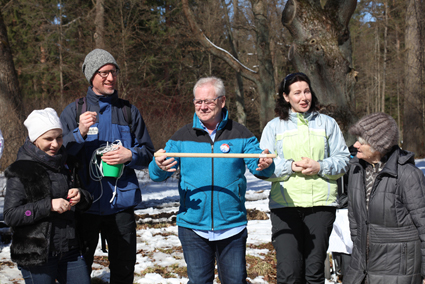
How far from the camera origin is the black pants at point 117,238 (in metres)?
3.01

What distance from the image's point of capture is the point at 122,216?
3049 millimetres

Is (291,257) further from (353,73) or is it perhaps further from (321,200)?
(353,73)

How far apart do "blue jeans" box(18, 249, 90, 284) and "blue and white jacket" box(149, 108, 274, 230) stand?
2.40 feet

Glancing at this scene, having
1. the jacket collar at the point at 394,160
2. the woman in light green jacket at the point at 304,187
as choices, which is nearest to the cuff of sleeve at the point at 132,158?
the woman in light green jacket at the point at 304,187

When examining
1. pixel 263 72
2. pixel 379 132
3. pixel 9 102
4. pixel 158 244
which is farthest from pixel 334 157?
pixel 263 72

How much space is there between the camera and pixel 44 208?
2514mm

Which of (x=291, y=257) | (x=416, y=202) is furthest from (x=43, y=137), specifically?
(x=416, y=202)

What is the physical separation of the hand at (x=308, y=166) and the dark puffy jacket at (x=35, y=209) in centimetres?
168

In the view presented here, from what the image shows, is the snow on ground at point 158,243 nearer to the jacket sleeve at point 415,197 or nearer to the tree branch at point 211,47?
the jacket sleeve at point 415,197

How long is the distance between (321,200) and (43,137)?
206 cm

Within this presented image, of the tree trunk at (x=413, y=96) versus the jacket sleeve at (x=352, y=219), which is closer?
the jacket sleeve at (x=352, y=219)

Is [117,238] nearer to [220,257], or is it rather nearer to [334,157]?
[220,257]

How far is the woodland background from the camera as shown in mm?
9492

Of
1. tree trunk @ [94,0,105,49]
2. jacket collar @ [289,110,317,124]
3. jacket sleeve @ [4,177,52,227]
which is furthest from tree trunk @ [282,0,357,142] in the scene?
tree trunk @ [94,0,105,49]
